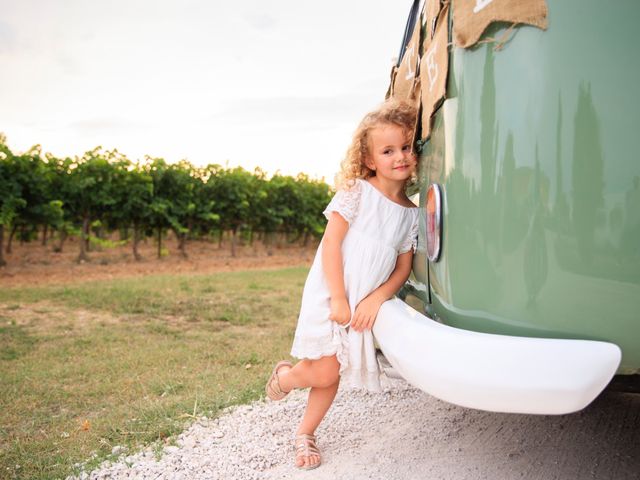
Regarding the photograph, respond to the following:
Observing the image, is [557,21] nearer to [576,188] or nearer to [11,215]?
[576,188]

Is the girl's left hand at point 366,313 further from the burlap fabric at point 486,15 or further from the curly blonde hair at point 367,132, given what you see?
the burlap fabric at point 486,15

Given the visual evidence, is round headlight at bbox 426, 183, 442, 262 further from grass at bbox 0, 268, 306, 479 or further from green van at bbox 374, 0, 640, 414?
grass at bbox 0, 268, 306, 479

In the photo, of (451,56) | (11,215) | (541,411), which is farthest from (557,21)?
(11,215)

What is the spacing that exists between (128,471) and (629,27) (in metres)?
2.49

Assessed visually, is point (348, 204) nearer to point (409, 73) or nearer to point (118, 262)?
point (409, 73)

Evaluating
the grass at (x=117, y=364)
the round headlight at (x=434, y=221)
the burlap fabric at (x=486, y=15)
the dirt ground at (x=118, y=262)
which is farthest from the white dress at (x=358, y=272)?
the dirt ground at (x=118, y=262)

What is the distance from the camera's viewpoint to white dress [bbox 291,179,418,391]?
215cm

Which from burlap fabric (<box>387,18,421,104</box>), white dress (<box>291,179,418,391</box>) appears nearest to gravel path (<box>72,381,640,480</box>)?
white dress (<box>291,179,418,391</box>)

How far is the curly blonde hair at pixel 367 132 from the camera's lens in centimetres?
214

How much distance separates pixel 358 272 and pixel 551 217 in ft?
3.11

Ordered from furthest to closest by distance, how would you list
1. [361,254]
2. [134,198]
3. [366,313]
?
1. [134,198]
2. [361,254]
3. [366,313]

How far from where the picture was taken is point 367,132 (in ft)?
7.28

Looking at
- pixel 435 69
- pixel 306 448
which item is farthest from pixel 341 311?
pixel 435 69

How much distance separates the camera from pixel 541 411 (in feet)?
4.40
